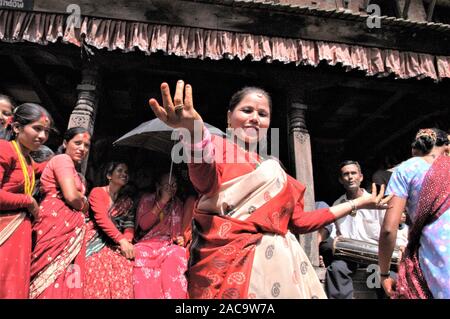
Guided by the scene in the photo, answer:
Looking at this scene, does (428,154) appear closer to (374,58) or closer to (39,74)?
(374,58)

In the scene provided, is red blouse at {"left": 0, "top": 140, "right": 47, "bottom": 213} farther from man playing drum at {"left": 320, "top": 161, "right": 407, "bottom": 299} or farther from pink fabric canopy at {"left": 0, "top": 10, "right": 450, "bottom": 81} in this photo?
man playing drum at {"left": 320, "top": 161, "right": 407, "bottom": 299}

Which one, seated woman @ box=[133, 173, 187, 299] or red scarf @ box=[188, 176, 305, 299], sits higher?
seated woman @ box=[133, 173, 187, 299]

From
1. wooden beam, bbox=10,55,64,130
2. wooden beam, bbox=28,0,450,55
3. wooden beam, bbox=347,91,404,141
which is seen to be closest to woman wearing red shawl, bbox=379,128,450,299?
wooden beam, bbox=28,0,450,55

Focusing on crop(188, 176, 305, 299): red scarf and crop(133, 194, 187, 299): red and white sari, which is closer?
crop(188, 176, 305, 299): red scarf

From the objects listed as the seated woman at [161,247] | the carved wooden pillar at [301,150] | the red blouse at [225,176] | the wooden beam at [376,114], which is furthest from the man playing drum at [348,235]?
the red blouse at [225,176]

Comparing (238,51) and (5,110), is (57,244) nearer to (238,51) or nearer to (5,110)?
(5,110)

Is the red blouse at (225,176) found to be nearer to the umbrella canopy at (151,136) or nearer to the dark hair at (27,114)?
the dark hair at (27,114)

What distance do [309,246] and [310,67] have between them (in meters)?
2.25

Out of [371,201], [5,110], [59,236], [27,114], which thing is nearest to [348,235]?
[371,201]

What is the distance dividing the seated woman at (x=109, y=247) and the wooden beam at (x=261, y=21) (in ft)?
6.87

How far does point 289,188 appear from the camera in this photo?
6.33 feet

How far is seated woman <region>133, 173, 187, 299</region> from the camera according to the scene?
3404 mm
